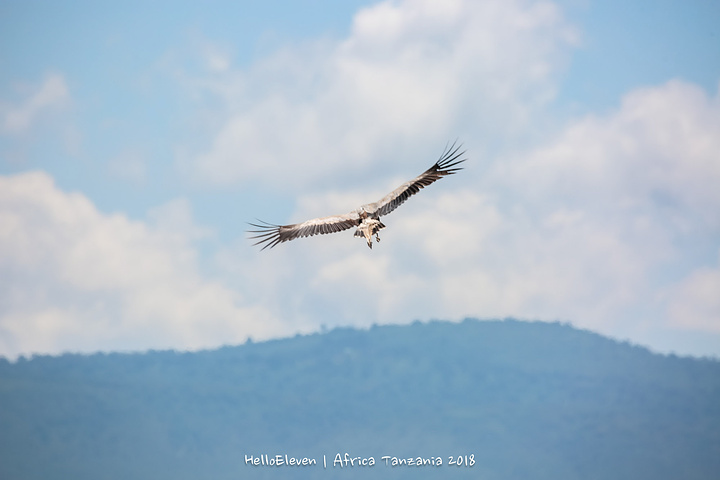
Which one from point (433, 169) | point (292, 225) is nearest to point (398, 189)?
point (433, 169)

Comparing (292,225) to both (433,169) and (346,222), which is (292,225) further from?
(433,169)

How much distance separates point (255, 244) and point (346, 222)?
16.1 feet

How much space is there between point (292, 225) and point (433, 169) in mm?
7880

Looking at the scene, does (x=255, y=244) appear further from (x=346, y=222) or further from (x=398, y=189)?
(x=398, y=189)

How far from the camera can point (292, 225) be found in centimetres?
4991

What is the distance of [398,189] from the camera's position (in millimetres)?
47625

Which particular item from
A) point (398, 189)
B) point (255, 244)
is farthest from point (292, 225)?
point (398, 189)

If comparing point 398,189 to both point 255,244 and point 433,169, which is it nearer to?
point 433,169

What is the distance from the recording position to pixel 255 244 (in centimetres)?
Answer: 4925

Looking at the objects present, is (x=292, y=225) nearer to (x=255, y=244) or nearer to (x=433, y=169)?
(x=255, y=244)

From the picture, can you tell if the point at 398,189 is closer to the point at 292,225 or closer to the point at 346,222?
Answer: the point at 346,222

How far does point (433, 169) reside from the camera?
48562 millimetres

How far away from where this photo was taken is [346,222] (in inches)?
1900

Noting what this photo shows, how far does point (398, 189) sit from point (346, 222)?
3124mm
